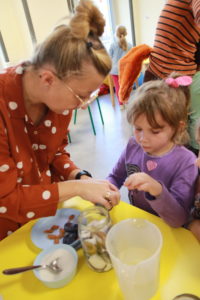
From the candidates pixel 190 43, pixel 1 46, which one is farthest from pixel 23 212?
pixel 1 46

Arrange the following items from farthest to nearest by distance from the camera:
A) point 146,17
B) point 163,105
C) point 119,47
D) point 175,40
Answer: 1. point 146,17
2. point 119,47
3. point 175,40
4. point 163,105

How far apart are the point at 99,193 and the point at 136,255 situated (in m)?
0.23

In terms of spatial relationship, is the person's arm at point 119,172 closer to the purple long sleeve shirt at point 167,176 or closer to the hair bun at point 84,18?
the purple long sleeve shirt at point 167,176

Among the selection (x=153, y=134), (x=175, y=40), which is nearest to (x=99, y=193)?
(x=153, y=134)

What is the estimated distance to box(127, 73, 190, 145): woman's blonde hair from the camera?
0.92m

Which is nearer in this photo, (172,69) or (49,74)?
(49,74)

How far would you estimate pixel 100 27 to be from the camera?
2.43ft

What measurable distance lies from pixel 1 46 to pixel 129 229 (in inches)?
A: 153

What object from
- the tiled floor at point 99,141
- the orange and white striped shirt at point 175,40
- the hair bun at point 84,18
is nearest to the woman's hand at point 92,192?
the hair bun at point 84,18

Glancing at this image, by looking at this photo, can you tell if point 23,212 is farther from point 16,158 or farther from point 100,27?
point 100,27

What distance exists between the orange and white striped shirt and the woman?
0.78 m

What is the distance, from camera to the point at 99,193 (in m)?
0.74

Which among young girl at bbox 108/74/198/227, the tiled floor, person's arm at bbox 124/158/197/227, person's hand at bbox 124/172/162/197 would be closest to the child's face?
young girl at bbox 108/74/198/227

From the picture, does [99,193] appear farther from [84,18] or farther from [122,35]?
[122,35]
